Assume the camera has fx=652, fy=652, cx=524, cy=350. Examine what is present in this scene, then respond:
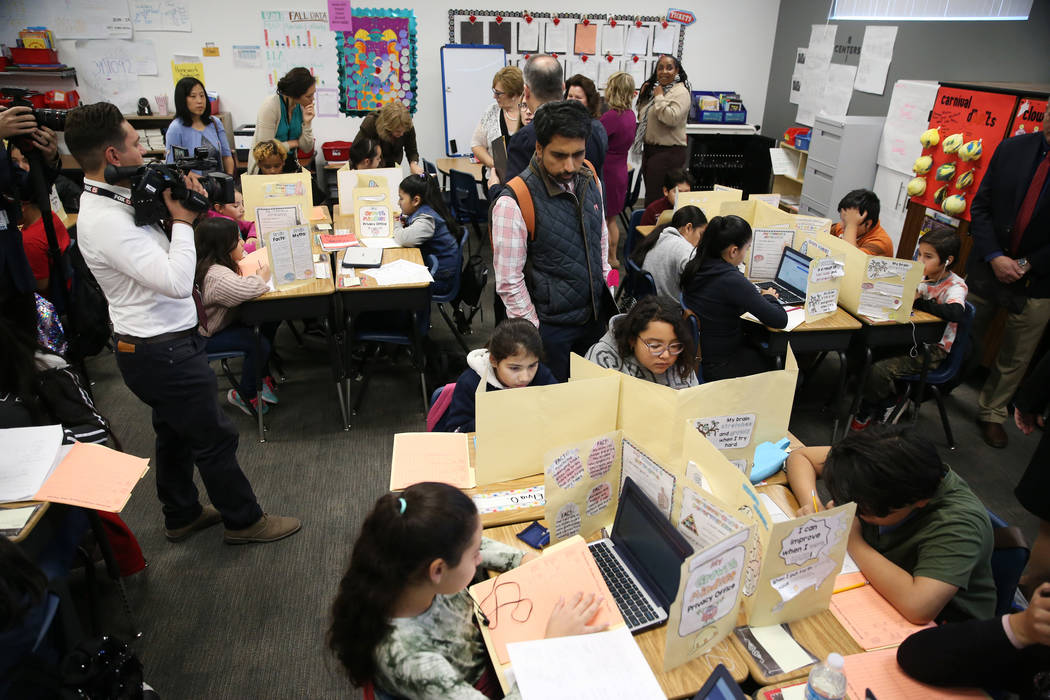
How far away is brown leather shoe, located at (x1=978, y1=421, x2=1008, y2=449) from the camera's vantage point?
3.51m

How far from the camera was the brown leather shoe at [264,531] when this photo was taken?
2.70m

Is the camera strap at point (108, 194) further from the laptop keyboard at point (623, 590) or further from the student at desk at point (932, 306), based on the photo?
the student at desk at point (932, 306)

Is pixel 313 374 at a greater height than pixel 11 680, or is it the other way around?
pixel 11 680

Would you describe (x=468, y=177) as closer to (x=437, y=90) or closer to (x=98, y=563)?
(x=437, y=90)

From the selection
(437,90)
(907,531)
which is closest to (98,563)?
(907,531)

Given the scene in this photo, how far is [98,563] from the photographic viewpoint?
101 inches

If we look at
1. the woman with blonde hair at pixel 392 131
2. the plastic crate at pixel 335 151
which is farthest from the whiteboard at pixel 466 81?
the woman with blonde hair at pixel 392 131

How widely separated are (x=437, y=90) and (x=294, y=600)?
5.51 metres

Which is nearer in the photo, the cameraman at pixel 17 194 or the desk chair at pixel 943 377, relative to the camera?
the cameraman at pixel 17 194

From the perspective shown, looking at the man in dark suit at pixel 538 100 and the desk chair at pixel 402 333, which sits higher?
the man in dark suit at pixel 538 100

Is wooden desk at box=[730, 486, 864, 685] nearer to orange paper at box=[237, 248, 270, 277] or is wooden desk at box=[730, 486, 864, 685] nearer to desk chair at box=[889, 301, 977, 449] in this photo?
desk chair at box=[889, 301, 977, 449]

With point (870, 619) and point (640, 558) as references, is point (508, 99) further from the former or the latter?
point (870, 619)

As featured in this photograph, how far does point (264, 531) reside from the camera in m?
2.72


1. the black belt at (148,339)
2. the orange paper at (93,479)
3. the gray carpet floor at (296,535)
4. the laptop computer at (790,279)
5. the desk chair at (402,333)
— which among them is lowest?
the gray carpet floor at (296,535)
